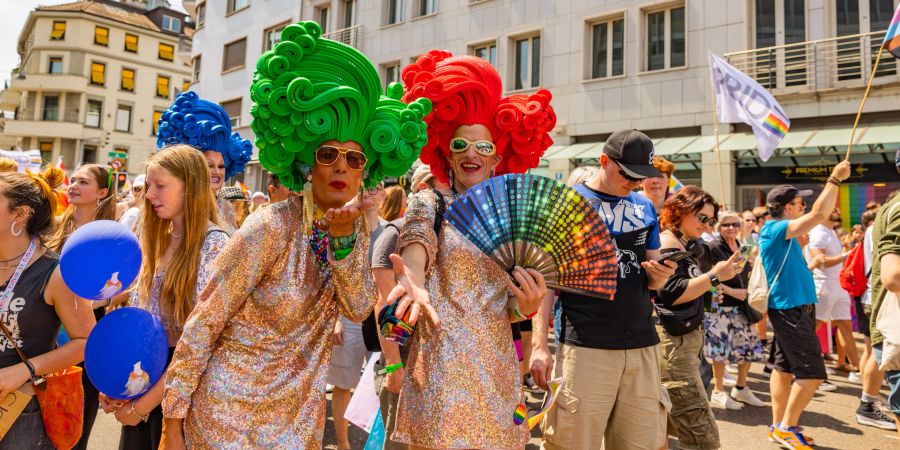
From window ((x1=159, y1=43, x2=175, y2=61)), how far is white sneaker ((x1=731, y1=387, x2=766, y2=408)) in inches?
2015

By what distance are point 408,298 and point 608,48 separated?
14.8 metres

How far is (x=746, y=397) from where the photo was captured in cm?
596

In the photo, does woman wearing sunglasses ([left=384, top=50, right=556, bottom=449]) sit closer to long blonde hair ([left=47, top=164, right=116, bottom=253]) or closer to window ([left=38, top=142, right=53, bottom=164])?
long blonde hair ([left=47, top=164, right=116, bottom=253])

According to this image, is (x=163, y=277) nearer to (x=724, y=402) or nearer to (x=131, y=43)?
(x=724, y=402)

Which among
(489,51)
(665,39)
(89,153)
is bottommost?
(665,39)

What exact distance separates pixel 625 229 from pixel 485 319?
4.07ft

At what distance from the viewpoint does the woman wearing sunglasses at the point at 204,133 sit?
3756 millimetres

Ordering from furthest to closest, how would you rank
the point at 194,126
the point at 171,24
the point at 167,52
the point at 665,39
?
1. the point at 171,24
2. the point at 167,52
3. the point at 665,39
4. the point at 194,126

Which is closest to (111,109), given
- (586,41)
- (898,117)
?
(586,41)

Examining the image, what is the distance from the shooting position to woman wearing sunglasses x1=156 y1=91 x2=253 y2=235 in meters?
3.76

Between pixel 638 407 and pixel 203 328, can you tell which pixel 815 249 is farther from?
pixel 203 328

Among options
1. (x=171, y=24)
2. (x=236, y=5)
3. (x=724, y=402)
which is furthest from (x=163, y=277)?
Answer: (x=171, y=24)

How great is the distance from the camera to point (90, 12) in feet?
146

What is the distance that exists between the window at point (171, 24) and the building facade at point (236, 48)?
25.8 m
